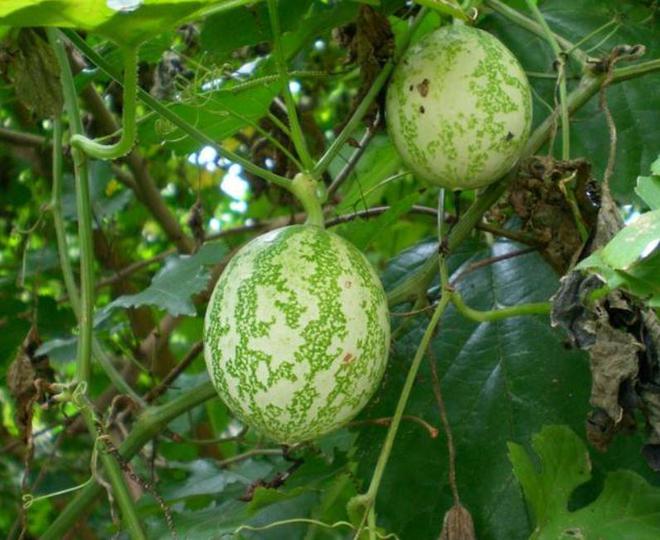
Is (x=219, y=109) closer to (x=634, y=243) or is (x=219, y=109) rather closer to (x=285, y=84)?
(x=285, y=84)

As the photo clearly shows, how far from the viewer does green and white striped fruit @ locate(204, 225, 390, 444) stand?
108cm

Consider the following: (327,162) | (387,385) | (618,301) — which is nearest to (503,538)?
(387,385)

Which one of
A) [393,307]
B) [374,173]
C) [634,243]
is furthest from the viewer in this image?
[374,173]

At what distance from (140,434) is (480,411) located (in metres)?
0.50

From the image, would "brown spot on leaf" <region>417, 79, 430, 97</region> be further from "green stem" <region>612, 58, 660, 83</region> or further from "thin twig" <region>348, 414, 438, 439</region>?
"thin twig" <region>348, 414, 438, 439</region>

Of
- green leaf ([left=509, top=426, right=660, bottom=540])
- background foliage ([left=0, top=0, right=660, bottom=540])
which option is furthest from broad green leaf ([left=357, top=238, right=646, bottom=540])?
green leaf ([left=509, top=426, right=660, bottom=540])

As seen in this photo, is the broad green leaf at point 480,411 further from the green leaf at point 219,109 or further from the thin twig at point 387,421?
the green leaf at point 219,109

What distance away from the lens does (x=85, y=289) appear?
1401 mm

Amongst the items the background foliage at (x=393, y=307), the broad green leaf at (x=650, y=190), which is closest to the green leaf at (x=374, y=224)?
the background foliage at (x=393, y=307)

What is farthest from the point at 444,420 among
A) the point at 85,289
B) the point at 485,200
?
the point at 85,289

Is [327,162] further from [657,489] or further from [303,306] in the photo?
[657,489]

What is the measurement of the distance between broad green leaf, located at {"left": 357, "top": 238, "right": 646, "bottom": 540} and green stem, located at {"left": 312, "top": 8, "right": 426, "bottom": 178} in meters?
0.27

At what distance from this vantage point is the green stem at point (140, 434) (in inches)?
54.0

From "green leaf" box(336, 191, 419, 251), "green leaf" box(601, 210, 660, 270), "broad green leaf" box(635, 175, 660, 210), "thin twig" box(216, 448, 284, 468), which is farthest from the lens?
"thin twig" box(216, 448, 284, 468)
